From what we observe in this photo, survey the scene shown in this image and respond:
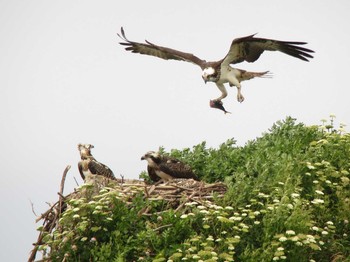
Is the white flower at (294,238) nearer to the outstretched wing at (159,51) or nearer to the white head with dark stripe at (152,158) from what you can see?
the white head with dark stripe at (152,158)

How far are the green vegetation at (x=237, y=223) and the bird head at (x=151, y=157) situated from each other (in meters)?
1.30

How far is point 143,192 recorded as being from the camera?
12492mm

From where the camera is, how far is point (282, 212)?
1185cm

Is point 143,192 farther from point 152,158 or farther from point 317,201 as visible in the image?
point 317,201

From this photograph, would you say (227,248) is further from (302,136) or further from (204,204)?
(302,136)

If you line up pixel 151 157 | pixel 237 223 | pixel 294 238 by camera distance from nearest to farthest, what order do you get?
pixel 294 238 → pixel 237 223 → pixel 151 157

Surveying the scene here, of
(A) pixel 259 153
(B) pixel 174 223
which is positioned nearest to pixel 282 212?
(B) pixel 174 223

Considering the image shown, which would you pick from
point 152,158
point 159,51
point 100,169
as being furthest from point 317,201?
point 159,51

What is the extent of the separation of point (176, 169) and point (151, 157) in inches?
18.5

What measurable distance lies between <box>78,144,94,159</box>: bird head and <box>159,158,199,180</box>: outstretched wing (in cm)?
126

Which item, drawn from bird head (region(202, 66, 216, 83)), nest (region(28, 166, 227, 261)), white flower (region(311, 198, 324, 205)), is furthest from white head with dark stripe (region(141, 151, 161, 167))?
white flower (region(311, 198, 324, 205))

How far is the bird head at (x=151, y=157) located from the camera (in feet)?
44.9

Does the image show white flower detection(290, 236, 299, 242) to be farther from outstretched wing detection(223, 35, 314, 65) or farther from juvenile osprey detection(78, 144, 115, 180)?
outstretched wing detection(223, 35, 314, 65)

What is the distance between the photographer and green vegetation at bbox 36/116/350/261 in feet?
37.6
